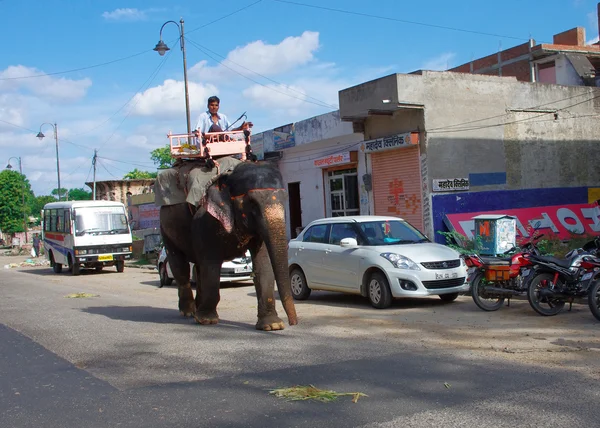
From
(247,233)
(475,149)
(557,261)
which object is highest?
(475,149)

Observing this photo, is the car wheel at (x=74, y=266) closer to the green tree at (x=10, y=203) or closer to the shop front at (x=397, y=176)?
the shop front at (x=397, y=176)

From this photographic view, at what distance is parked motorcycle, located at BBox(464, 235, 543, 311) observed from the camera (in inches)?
439

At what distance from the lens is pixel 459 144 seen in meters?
21.9

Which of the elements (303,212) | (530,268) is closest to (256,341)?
(530,268)

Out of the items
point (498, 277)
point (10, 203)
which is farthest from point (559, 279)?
point (10, 203)

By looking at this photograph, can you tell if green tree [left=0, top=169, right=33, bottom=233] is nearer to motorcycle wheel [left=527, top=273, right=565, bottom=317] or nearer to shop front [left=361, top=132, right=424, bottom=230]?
shop front [left=361, top=132, right=424, bottom=230]

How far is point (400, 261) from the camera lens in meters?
12.1

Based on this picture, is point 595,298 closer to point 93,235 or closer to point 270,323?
point 270,323

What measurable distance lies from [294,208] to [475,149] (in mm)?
10047

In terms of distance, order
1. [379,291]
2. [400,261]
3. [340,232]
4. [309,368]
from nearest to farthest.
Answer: [309,368]
[400,261]
[379,291]
[340,232]

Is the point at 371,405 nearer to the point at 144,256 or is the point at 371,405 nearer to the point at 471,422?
the point at 471,422

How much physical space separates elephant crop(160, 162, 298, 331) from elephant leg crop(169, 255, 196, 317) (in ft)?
4.09

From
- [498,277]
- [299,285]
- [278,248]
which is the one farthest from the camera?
[299,285]

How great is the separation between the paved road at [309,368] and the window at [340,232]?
1805mm
